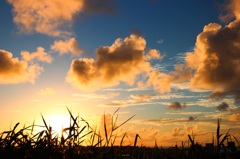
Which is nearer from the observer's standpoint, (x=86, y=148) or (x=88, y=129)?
(x=86, y=148)

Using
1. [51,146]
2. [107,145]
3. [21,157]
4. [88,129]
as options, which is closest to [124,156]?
[107,145]

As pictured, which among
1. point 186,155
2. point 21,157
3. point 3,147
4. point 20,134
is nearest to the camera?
point 21,157

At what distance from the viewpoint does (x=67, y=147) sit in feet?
28.8

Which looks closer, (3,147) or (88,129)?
(3,147)

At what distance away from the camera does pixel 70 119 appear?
9.51 metres

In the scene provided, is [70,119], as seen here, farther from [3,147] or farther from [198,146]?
[198,146]

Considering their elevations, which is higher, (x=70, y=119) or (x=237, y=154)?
(x=70, y=119)

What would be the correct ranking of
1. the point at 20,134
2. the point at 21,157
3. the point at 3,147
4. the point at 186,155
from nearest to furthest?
the point at 21,157
the point at 3,147
the point at 20,134
the point at 186,155

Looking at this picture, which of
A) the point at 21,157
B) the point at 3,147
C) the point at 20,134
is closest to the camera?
the point at 21,157

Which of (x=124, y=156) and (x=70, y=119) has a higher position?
(x=70, y=119)

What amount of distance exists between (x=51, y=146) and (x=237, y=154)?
561 centimetres

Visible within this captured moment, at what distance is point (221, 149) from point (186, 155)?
1089 millimetres

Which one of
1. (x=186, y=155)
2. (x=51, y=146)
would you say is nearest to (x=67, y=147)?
(x=51, y=146)

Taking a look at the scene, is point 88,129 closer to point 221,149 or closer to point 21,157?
point 21,157
